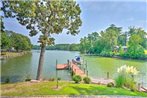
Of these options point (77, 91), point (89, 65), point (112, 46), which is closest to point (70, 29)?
point (77, 91)

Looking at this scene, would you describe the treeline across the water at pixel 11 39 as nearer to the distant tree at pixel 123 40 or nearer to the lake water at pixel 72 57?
the lake water at pixel 72 57

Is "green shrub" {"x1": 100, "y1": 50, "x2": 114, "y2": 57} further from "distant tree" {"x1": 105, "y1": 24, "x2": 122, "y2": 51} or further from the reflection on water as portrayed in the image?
the reflection on water

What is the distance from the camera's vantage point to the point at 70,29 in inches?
221

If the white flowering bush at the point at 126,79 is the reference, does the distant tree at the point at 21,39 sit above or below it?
above

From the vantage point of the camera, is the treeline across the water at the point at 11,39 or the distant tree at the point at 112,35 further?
the distant tree at the point at 112,35

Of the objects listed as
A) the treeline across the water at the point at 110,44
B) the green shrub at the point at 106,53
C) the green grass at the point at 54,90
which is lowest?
the green grass at the point at 54,90

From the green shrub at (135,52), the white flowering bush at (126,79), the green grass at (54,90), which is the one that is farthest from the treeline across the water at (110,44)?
the green grass at (54,90)

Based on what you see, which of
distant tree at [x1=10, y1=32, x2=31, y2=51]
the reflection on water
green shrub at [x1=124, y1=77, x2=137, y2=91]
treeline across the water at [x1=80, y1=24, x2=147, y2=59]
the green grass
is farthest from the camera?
treeline across the water at [x1=80, y1=24, x2=147, y2=59]

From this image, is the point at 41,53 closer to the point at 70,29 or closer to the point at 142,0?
the point at 70,29

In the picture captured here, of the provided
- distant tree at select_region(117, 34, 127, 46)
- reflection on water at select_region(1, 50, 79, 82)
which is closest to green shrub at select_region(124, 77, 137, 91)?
reflection on water at select_region(1, 50, 79, 82)

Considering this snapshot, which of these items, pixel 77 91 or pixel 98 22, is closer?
pixel 77 91

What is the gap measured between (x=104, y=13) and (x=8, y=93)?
247 cm

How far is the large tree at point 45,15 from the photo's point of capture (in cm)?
498

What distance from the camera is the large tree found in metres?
4.98
